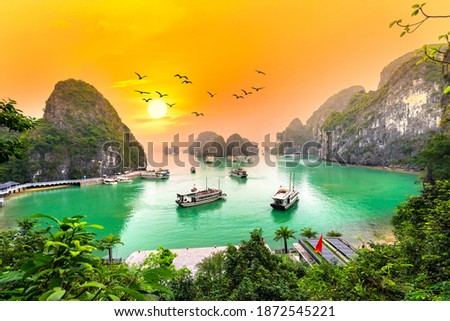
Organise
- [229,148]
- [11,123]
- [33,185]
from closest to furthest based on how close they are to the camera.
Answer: [11,123], [33,185], [229,148]

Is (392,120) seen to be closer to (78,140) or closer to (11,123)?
(11,123)

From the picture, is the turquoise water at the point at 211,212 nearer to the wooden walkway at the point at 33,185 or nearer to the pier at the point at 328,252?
the wooden walkway at the point at 33,185

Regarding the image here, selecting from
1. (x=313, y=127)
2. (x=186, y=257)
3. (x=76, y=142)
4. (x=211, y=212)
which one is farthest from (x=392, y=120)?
(x=76, y=142)

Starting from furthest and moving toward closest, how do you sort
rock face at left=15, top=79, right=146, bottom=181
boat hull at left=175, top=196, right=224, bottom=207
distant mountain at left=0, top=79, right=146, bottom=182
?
1. rock face at left=15, top=79, right=146, bottom=181
2. distant mountain at left=0, top=79, right=146, bottom=182
3. boat hull at left=175, top=196, right=224, bottom=207

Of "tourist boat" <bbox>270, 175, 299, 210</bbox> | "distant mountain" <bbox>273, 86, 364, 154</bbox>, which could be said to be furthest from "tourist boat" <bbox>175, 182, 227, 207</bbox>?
"distant mountain" <bbox>273, 86, 364, 154</bbox>

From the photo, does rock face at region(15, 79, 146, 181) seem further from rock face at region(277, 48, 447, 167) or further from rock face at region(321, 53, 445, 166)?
rock face at region(321, 53, 445, 166)

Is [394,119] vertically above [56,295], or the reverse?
[394,119]

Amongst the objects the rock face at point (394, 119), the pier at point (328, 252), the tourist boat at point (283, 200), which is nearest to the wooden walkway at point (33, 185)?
the tourist boat at point (283, 200)
